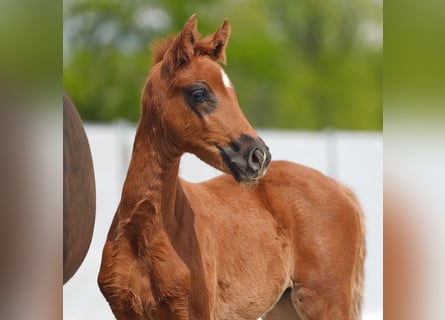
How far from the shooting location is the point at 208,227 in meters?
2.15

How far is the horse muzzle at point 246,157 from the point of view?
6.25 ft

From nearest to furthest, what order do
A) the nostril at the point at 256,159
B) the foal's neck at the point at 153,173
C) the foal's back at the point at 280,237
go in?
the nostril at the point at 256,159
the foal's neck at the point at 153,173
the foal's back at the point at 280,237

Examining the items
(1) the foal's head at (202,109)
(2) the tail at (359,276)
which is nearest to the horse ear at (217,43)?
(1) the foal's head at (202,109)

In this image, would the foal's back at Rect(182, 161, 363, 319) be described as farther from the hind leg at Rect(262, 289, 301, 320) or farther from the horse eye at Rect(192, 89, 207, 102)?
the horse eye at Rect(192, 89, 207, 102)

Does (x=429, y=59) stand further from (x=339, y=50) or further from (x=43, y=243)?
(x=43, y=243)

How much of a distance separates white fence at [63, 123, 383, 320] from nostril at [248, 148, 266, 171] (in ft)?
1.36

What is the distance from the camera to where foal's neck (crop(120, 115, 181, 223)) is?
203cm

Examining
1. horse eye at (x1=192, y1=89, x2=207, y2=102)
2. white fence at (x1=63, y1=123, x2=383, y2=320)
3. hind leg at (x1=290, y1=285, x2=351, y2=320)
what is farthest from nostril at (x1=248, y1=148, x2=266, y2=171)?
hind leg at (x1=290, y1=285, x2=351, y2=320)

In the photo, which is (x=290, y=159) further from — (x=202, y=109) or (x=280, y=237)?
(x=202, y=109)

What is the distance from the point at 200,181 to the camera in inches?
93.8

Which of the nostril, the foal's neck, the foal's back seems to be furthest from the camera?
the foal's back

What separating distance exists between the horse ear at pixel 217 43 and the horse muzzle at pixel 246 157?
26 cm

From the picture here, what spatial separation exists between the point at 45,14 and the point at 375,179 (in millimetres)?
1197

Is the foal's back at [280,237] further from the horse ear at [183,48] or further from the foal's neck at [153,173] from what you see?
the horse ear at [183,48]
